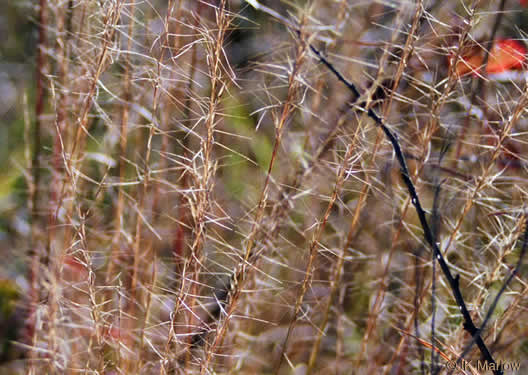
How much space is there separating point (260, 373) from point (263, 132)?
619 millimetres

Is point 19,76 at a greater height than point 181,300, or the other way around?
point 181,300

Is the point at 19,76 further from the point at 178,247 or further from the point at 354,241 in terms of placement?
the point at 354,241

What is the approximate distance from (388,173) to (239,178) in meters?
0.62

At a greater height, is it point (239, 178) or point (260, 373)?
point (239, 178)

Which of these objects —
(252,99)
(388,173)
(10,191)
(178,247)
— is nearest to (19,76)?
(10,191)

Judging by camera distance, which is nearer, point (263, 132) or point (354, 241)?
point (354, 241)

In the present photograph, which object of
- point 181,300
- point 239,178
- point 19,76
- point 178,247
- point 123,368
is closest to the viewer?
point 181,300

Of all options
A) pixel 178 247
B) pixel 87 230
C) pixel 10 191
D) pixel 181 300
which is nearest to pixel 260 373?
pixel 178 247

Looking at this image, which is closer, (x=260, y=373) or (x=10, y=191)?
(x=260, y=373)

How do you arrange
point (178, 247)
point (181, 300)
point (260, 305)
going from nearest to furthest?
1. point (181, 300)
2. point (178, 247)
3. point (260, 305)

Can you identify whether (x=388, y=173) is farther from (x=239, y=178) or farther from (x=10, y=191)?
(x=10, y=191)

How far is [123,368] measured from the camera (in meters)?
0.79

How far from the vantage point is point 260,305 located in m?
1.11

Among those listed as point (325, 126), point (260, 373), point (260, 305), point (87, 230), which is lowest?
point (260, 373)
